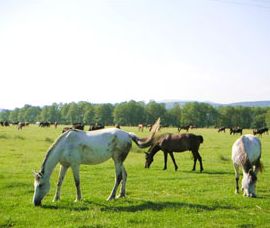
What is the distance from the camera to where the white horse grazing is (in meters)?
13.3

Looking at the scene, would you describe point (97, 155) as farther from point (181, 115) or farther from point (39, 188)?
point (181, 115)

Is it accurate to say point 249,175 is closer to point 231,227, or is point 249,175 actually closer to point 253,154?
point 253,154

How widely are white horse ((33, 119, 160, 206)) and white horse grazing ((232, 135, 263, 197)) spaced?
3363mm

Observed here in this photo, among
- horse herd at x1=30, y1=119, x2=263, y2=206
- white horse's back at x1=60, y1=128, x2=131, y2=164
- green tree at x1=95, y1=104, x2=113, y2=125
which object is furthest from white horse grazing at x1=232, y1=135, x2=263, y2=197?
green tree at x1=95, y1=104, x2=113, y2=125

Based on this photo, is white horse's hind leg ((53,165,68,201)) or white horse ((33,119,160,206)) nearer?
white horse ((33,119,160,206))

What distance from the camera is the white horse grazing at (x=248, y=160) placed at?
1330 cm

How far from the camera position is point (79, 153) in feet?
40.3

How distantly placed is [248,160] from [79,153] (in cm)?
595

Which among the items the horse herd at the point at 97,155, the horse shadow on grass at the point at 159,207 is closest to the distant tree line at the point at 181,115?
the horse herd at the point at 97,155

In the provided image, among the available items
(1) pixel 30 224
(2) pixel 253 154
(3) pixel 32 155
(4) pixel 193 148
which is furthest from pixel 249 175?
(3) pixel 32 155

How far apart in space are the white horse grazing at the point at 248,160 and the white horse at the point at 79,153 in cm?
336

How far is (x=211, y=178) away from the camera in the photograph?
1800cm

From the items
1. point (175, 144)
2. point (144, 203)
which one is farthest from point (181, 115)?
point (144, 203)

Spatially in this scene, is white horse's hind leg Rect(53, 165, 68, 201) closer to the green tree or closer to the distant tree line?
the distant tree line
